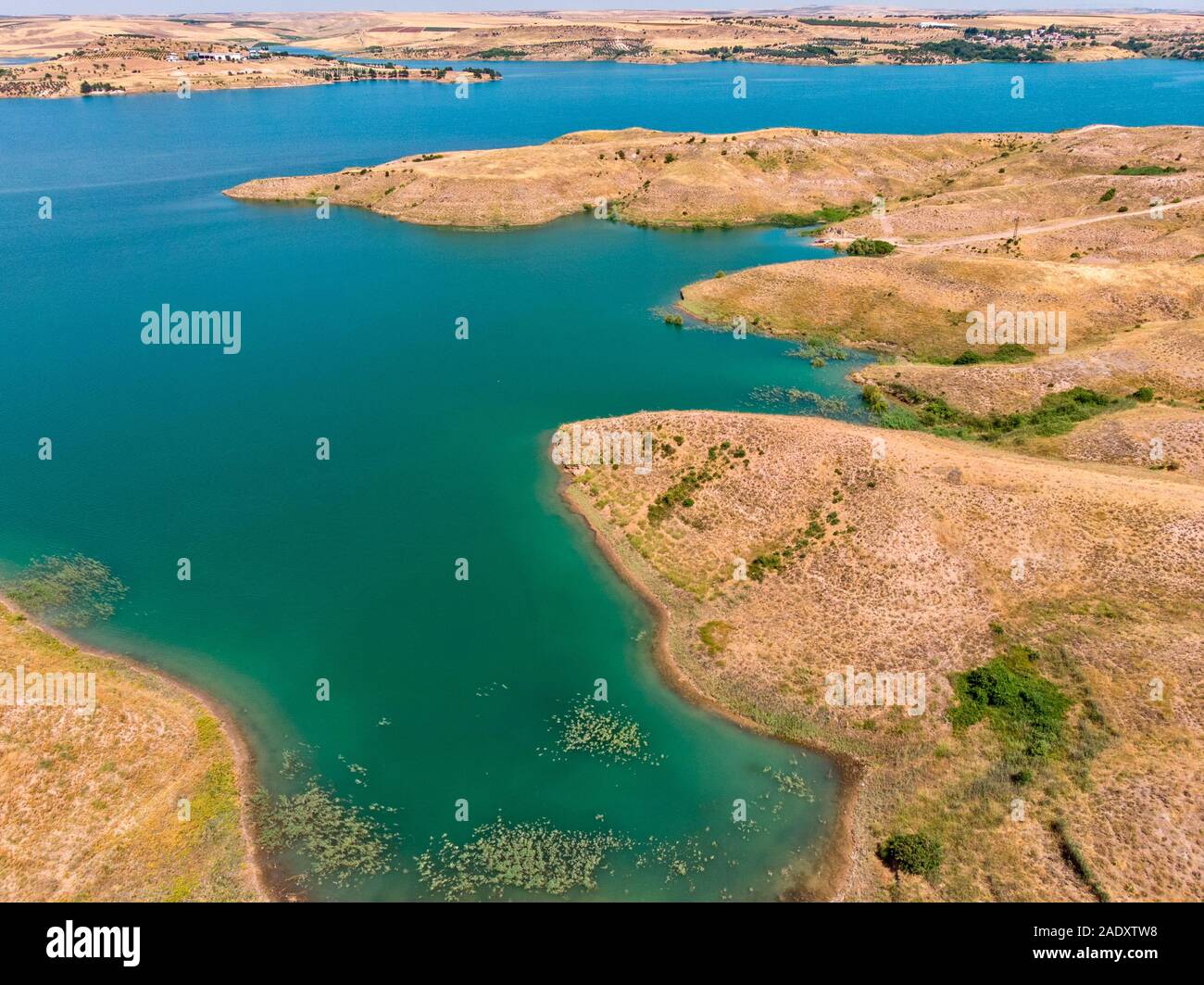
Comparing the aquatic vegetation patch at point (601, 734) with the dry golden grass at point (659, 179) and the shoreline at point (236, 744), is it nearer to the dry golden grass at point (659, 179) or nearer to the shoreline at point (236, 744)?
the shoreline at point (236, 744)

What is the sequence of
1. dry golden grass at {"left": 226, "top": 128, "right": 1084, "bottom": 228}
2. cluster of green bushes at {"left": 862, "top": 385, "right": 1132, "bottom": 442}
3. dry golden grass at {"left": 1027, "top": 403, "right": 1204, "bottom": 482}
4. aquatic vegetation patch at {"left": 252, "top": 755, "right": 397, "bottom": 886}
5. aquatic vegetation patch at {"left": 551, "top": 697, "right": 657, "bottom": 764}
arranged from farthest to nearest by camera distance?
dry golden grass at {"left": 226, "top": 128, "right": 1084, "bottom": 228}
cluster of green bushes at {"left": 862, "top": 385, "right": 1132, "bottom": 442}
dry golden grass at {"left": 1027, "top": 403, "right": 1204, "bottom": 482}
aquatic vegetation patch at {"left": 551, "top": 697, "right": 657, "bottom": 764}
aquatic vegetation patch at {"left": 252, "top": 755, "right": 397, "bottom": 886}

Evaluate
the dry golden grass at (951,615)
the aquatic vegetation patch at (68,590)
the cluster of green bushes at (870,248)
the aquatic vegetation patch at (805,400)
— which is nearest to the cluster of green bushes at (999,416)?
the aquatic vegetation patch at (805,400)

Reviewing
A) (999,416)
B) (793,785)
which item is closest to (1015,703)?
(793,785)

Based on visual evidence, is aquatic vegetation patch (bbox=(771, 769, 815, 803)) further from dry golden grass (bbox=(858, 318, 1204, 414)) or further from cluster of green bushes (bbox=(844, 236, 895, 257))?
cluster of green bushes (bbox=(844, 236, 895, 257))

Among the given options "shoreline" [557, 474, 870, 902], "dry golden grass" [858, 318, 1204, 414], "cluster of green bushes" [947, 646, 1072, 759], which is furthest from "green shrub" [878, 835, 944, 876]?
"dry golden grass" [858, 318, 1204, 414]
